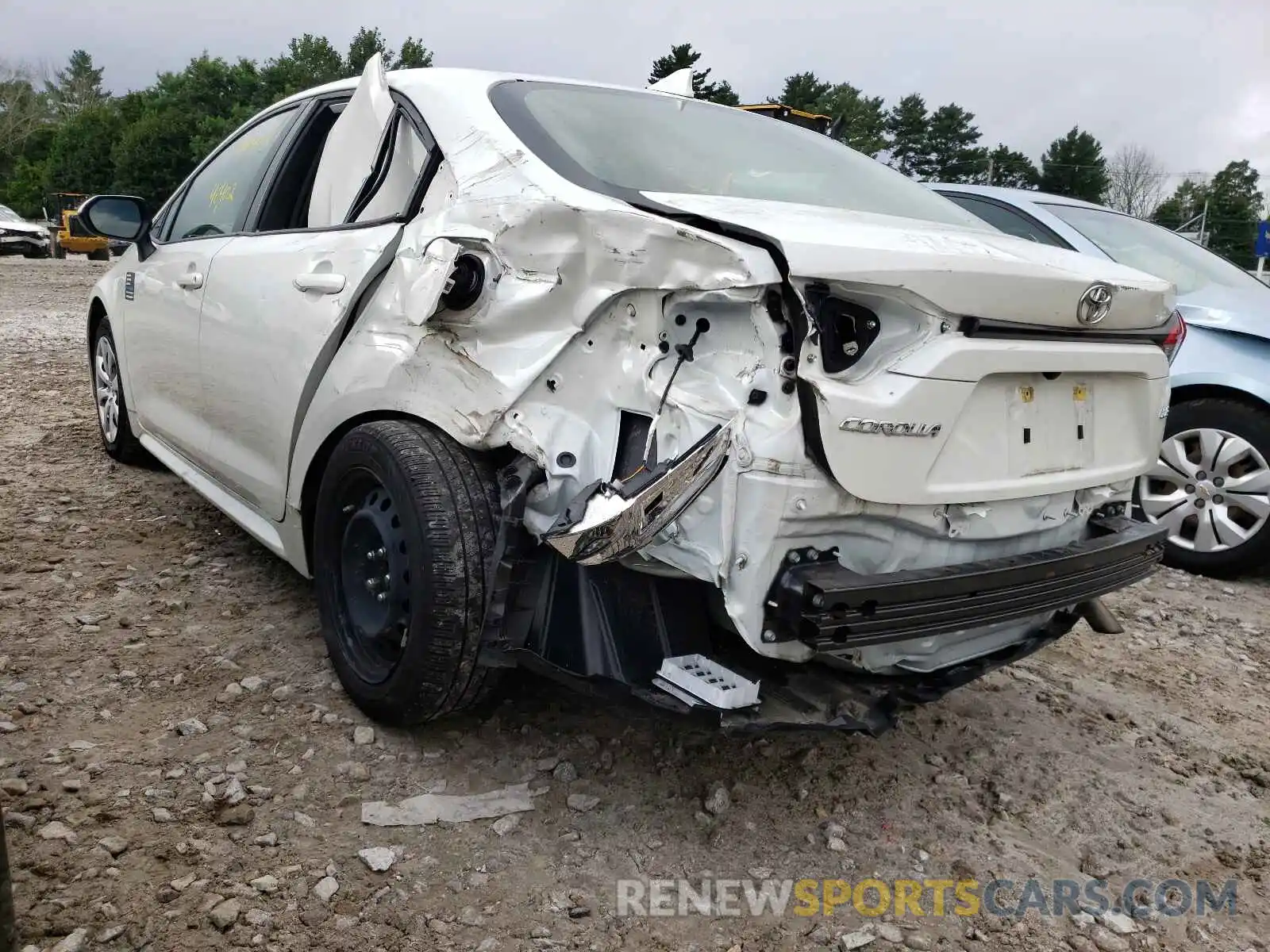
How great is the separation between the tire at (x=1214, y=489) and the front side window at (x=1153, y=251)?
66cm

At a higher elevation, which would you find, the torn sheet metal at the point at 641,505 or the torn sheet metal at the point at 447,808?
the torn sheet metal at the point at 641,505

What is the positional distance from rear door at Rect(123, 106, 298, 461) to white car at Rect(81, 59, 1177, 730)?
2.09ft

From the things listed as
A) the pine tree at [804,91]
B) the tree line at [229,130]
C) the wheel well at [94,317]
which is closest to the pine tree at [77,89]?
the tree line at [229,130]

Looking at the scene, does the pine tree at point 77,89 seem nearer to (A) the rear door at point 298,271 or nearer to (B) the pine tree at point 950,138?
(B) the pine tree at point 950,138

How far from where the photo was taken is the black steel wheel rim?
2.46 m

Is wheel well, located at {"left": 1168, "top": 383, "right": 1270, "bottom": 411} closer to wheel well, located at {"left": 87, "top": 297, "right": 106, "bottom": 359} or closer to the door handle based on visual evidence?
the door handle

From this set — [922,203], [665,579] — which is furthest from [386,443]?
[922,203]

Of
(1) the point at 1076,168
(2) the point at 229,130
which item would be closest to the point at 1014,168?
(1) the point at 1076,168

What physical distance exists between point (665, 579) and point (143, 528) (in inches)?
109

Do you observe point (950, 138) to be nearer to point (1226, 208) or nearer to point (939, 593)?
point (1226, 208)

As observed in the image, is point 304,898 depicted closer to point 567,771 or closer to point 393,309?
point 567,771

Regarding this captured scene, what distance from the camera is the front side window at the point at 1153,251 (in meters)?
4.89

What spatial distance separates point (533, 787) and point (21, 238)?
27.5 m

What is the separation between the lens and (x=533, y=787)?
2.51 m
